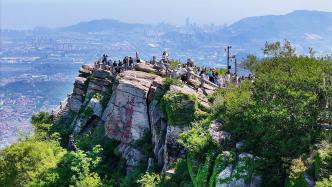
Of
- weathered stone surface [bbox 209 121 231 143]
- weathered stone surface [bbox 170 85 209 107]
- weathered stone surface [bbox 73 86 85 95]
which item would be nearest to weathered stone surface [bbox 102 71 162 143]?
weathered stone surface [bbox 170 85 209 107]

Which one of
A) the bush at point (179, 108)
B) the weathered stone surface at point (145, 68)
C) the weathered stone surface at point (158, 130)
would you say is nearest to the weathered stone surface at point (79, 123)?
the weathered stone surface at point (145, 68)

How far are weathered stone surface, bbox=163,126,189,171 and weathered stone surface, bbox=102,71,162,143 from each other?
4690mm

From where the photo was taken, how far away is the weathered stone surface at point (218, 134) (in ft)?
99.2

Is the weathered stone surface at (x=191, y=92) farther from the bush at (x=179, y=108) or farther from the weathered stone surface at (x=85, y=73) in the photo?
the weathered stone surface at (x=85, y=73)

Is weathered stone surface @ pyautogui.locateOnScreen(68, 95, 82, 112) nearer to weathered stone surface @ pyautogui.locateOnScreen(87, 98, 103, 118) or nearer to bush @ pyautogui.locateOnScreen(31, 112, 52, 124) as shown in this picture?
weathered stone surface @ pyautogui.locateOnScreen(87, 98, 103, 118)

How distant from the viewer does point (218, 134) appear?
30.8 meters

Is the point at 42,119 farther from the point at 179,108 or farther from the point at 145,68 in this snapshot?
the point at 179,108

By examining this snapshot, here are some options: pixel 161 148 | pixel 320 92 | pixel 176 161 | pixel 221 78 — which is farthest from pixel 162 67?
pixel 320 92

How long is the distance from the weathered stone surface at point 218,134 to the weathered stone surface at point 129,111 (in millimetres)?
7768

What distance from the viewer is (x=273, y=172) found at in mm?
26781

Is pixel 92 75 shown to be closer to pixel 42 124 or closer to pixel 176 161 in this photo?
pixel 42 124

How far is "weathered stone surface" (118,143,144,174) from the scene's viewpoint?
121 feet

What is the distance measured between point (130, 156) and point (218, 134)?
902 cm

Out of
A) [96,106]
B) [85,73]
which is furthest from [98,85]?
[85,73]
